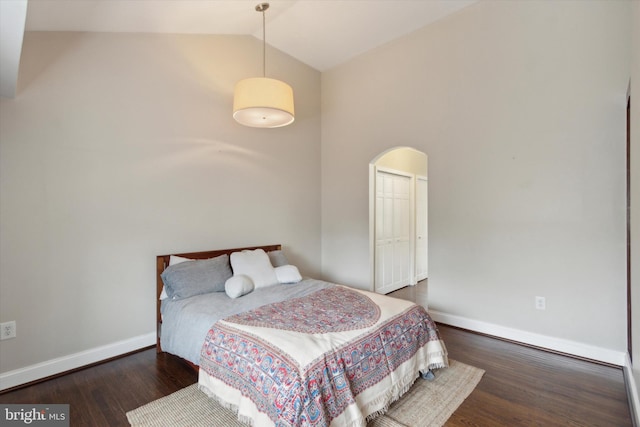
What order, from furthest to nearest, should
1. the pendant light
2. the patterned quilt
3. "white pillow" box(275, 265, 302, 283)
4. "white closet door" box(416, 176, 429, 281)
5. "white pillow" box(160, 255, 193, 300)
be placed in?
1. "white closet door" box(416, 176, 429, 281)
2. "white pillow" box(275, 265, 302, 283)
3. "white pillow" box(160, 255, 193, 300)
4. the pendant light
5. the patterned quilt

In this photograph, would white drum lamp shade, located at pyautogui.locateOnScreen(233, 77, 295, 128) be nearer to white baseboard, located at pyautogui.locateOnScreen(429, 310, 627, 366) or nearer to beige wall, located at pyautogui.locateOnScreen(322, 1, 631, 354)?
beige wall, located at pyautogui.locateOnScreen(322, 1, 631, 354)

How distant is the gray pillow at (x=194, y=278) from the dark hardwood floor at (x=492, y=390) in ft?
2.07

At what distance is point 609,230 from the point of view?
2535mm

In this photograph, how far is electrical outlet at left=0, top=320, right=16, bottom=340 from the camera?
2.23 m

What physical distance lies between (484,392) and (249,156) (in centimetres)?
329

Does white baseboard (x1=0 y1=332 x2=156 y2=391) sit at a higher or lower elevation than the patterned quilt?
lower

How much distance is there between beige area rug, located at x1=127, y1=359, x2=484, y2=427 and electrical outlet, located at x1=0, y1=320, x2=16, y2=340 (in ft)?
3.86

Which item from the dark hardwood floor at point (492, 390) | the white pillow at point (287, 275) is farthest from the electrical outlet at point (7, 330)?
the white pillow at point (287, 275)

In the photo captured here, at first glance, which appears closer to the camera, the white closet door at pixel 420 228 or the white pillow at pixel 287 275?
the white pillow at pixel 287 275

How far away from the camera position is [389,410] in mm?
1979

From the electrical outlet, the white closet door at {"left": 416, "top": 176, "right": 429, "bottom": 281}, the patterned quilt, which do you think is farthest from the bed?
the white closet door at {"left": 416, "top": 176, "right": 429, "bottom": 281}

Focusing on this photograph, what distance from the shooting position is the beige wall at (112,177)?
2309 millimetres

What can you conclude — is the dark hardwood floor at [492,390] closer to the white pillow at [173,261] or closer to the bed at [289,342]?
the bed at [289,342]

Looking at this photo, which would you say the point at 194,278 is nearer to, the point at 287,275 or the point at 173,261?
the point at 173,261
